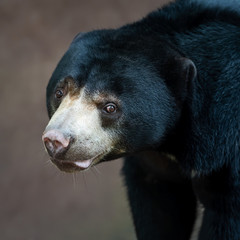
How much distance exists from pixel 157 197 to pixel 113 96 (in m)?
1.38

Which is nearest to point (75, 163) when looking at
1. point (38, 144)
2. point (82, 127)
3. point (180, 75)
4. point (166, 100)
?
point (82, 127)

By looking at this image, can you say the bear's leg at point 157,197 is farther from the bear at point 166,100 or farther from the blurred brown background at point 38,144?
the blurred brown background at point 38,144

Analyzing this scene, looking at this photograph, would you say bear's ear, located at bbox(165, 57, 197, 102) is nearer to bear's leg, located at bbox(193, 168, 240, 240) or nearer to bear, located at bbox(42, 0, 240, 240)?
bear, located at bbox(42, 0, 240, 240)

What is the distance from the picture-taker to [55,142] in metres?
4.90

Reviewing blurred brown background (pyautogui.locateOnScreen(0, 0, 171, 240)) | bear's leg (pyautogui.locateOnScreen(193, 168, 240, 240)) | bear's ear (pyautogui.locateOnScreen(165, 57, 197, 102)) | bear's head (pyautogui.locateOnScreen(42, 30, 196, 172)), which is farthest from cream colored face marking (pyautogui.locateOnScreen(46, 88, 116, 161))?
blurred brown background (pyautogui.locateOnScreen(0, 0, 171, 240))

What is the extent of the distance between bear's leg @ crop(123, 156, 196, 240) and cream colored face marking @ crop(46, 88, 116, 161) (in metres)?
0.98

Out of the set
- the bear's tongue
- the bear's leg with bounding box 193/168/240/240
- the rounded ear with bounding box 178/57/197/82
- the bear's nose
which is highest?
the rounded ear with bounding box 178/57/197/82

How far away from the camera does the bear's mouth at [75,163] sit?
5.08 meters

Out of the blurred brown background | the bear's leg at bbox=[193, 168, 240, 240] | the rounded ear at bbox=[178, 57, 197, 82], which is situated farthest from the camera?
the blurred brown background

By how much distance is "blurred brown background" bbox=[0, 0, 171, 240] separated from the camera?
892 centimetres

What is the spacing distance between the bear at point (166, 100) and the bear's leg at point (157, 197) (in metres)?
0.31

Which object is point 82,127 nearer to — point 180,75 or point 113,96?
point 113,96

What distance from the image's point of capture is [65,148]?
4953 millimetres

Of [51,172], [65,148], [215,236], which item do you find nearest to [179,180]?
[215,236]
